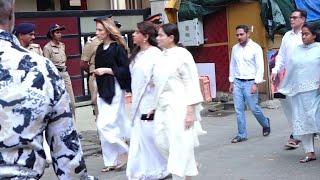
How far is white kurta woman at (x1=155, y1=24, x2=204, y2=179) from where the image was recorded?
5.51 metres

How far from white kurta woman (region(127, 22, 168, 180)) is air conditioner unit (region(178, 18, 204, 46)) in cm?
645

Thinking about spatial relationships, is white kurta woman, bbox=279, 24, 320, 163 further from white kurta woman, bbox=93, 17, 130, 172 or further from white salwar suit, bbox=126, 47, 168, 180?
white kurta woman, bbox=93, 17, 130, 172

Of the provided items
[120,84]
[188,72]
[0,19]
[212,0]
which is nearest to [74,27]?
[212,0]

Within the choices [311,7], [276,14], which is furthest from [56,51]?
[311,7]

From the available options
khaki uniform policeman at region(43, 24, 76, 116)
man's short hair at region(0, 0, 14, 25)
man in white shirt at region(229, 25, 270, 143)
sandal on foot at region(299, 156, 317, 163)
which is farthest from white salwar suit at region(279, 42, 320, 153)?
man's short hair at region(0, 0, 14, 25)

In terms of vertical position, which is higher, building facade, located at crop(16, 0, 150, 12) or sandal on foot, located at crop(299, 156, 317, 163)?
building facade, located at crop(16, 0, 150, 12)

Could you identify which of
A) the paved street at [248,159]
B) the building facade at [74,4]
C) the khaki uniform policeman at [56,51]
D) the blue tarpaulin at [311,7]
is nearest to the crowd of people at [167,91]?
the paved street at [248,159]

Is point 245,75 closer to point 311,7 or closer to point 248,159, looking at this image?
point 248,159

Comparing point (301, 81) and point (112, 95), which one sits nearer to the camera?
point (301, 81)

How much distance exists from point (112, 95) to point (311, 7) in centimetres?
663

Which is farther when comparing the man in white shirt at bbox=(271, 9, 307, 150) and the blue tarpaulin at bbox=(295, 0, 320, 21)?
the blue tarpaulin at bbox=(295, 0, 320, 21)

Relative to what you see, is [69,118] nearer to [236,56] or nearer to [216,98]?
[236,56]

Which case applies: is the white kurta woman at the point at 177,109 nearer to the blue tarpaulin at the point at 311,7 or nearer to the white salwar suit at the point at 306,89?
the white salwar suit at the point at 306,89

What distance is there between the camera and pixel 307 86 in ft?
22.9
